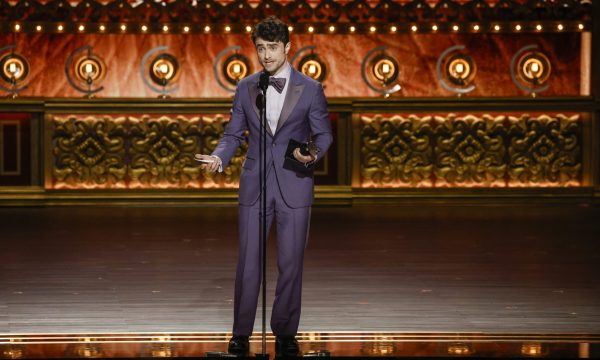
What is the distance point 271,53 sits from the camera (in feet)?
12.9

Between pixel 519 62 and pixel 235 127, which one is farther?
pixel 519 62

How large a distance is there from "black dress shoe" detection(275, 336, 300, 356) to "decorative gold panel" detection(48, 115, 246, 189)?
5947 millimetres

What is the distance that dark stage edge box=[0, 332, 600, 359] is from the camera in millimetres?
4082

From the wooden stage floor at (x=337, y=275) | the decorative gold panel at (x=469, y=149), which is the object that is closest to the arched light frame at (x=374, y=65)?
the decorative gold panel at (x=469, y=149)

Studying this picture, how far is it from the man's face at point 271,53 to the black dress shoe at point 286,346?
3.21ft

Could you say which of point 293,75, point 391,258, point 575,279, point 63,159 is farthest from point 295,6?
point 293,75

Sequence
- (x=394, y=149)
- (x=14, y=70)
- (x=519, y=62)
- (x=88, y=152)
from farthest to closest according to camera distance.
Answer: (x=519, y=62)
(x=14, y=70)
(x=394, y=149)
(x=88, y=152)

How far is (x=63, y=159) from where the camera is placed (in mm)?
9969

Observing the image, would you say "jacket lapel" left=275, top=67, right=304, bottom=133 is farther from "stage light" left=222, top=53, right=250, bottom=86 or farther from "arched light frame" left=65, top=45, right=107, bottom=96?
"arched light frame" left=65, top=45, right=107, bottom=96

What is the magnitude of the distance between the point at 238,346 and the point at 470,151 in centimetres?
642

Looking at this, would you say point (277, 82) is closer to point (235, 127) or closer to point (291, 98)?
point (291, 98)

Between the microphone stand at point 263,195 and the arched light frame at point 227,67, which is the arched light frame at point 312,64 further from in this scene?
the microphone stand at point 263,195

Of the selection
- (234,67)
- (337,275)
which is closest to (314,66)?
(234,67)

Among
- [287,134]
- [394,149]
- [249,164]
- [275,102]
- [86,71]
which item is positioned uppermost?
[86,71]
